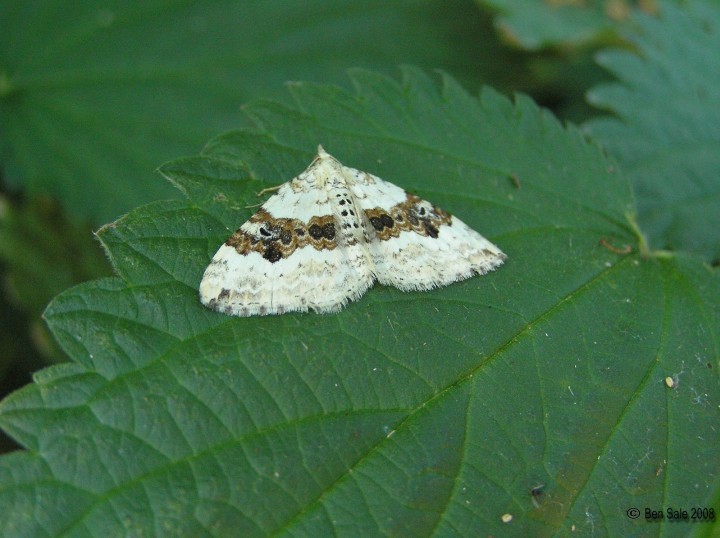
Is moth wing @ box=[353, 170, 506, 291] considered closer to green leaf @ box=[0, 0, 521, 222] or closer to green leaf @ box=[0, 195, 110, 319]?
green leaf @ box=[0, 0, 521, 222]

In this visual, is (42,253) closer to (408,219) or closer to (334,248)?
(334,248)

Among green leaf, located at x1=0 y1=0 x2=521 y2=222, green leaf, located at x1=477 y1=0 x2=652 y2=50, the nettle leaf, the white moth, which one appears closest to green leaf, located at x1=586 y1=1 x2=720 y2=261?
green leaf, located at x1=477 y1=0 x2=652 y2=50

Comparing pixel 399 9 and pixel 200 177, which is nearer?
pixel 200 177

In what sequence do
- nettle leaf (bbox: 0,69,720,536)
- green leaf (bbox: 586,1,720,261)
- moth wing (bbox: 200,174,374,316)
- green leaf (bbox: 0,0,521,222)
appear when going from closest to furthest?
1. nettle leaf (bbox: 0,69,720,536)
2. moth wing (bbox: 200,174,374,316)
3. green leaf (bbox: 586,1,720,261)
4. green leaf (bbox: 0,0,521,222)

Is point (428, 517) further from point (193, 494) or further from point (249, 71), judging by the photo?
point (249, 71)

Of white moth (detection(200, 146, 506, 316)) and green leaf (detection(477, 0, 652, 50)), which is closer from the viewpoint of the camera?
white moth (detection(200, 146, 506, 316))

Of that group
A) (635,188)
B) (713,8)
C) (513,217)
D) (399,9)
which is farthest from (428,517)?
(713,8)

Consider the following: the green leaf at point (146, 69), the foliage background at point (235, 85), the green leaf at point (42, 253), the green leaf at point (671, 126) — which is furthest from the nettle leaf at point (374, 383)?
the green leaf at point (42, 253)

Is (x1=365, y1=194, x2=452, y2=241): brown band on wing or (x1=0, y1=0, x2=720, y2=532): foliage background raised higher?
(x1=0, y1=0, x2=720, y2=532): foliage background
